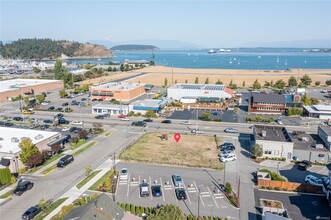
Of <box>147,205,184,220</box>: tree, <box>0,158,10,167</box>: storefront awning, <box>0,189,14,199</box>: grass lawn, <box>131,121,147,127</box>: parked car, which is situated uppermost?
<box>147,205,184,220</box>: tree

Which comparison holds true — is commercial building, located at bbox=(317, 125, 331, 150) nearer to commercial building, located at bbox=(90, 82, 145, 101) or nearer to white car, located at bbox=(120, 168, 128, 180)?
white car, located at bbox=(120, 168, 128, 180)

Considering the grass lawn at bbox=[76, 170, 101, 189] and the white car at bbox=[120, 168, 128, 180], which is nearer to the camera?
the grass lawn at bbox=[76, 170, 101, 189]

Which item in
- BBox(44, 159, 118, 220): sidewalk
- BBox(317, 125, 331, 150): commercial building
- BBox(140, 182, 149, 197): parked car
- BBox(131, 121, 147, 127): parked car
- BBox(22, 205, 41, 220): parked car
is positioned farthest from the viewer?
BBox(131, 121, 147, 127): parked car

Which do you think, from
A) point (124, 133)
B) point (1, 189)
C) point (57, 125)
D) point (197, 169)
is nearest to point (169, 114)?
point (124, 133)

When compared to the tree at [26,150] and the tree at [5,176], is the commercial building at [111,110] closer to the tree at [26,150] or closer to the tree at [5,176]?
the tree at [26,150]

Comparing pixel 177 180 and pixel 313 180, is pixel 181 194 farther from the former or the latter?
pixel 313 180

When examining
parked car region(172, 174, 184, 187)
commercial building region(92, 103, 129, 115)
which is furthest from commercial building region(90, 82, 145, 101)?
parked car region(172, 174, 184, 187)

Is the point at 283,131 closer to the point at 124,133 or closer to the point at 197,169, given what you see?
the point at 197,169

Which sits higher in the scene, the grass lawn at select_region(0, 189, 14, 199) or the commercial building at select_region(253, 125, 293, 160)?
the commercial building at select_region(253, 125, 293, 160)
